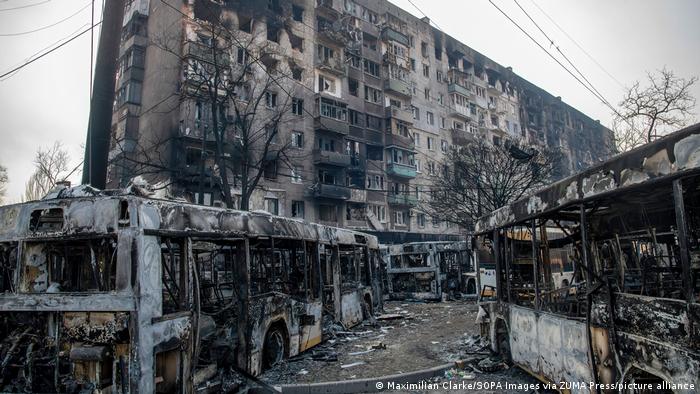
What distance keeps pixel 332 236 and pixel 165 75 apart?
19.5 meters

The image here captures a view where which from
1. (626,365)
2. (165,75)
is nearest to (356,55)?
(165,75)

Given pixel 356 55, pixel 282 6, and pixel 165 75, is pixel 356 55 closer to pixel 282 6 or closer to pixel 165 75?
pixel 282 6

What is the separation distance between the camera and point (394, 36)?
40.1 m

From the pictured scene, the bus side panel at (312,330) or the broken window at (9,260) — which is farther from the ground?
the broken window at (9,260)

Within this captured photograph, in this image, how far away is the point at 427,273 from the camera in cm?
2070

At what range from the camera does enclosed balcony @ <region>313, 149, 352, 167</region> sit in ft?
101

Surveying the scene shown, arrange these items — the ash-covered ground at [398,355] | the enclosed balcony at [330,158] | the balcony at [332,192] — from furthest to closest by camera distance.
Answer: the enclosed balcony at [330,158] → the balcony at [332,192] → the ash-covered ground at [398,355]

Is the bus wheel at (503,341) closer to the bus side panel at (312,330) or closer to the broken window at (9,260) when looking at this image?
the bus side panel at (312,330)

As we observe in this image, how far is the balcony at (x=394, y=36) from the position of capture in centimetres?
3959

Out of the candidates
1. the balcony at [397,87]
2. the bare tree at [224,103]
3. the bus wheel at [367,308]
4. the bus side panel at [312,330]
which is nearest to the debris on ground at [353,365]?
the bus side panel at [312,330]

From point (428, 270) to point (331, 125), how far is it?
1530cm

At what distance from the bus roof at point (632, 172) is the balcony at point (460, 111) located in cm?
4094

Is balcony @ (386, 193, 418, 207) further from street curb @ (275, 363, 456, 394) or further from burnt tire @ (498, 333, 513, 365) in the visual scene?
street curb @ (275, 363, 456, 394)

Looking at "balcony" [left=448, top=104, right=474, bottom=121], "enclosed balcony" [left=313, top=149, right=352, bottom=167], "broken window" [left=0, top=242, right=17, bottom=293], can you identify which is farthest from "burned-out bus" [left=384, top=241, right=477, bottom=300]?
"balcony" [left=448, top=104, right=474, bottom=121]
